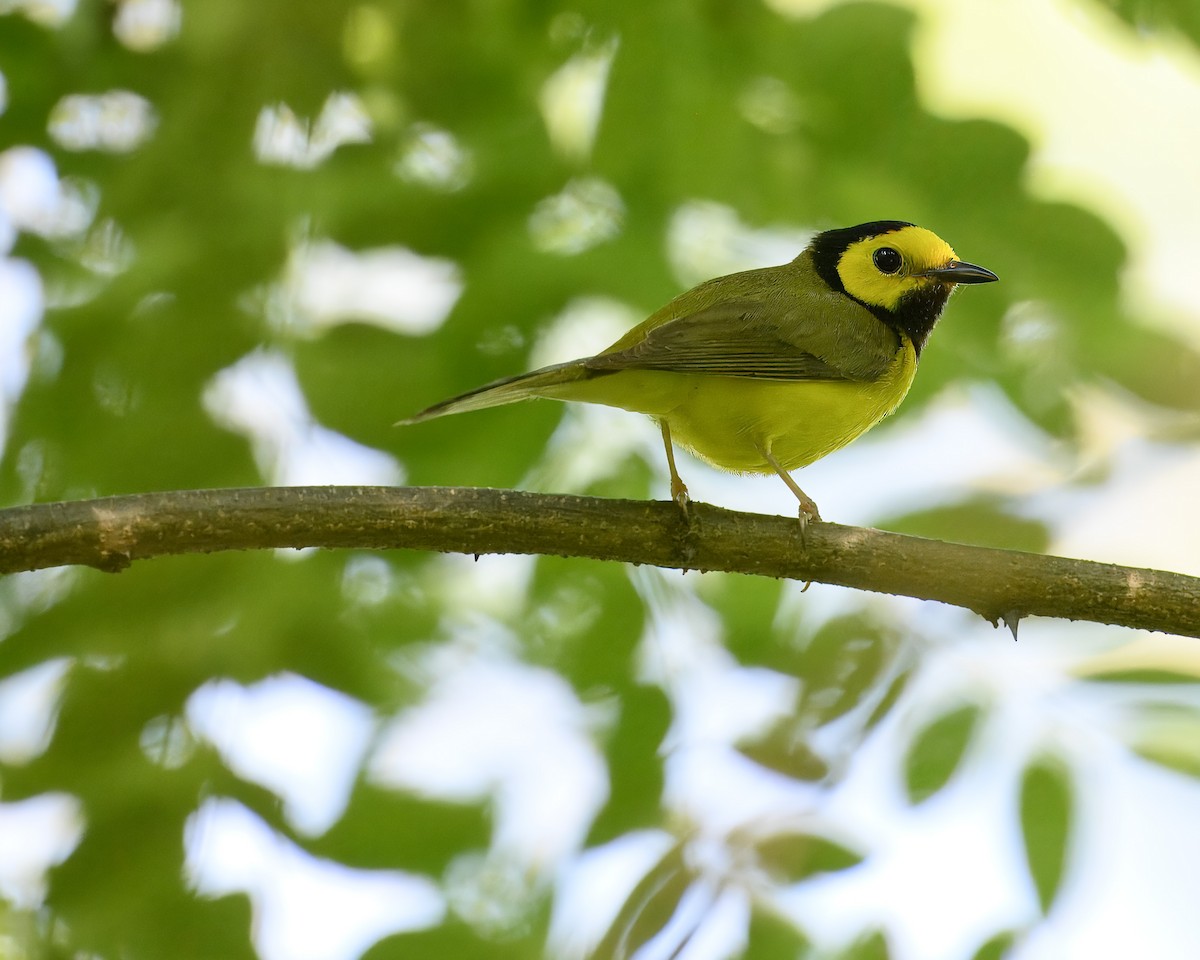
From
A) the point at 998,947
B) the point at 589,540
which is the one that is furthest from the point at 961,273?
the point at 998,947

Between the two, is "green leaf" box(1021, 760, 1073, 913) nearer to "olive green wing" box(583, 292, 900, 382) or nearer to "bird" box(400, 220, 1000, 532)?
"bird" box(400, 220, 1000, 532)

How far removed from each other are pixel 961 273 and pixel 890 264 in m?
0.81

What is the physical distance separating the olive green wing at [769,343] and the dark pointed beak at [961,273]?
273mm

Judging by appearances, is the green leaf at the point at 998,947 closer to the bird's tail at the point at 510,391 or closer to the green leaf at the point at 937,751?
the green leaf at the point at 937,751

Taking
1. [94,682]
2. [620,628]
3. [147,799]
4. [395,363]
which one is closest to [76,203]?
[395,363]

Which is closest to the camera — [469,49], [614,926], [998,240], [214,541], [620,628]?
[214,541]

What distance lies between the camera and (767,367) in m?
3.81

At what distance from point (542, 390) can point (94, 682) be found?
1.32 meters

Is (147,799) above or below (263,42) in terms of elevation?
below

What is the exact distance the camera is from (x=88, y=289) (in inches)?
131

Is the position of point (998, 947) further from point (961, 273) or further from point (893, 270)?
point (893, 270)

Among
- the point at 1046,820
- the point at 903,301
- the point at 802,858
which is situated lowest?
the point at 802,858

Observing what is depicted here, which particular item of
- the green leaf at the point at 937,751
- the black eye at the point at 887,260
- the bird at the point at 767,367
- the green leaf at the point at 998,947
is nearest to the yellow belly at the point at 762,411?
the bird at the point at 767,367

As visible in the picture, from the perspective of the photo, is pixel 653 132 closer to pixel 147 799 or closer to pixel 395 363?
pixel 395 363
